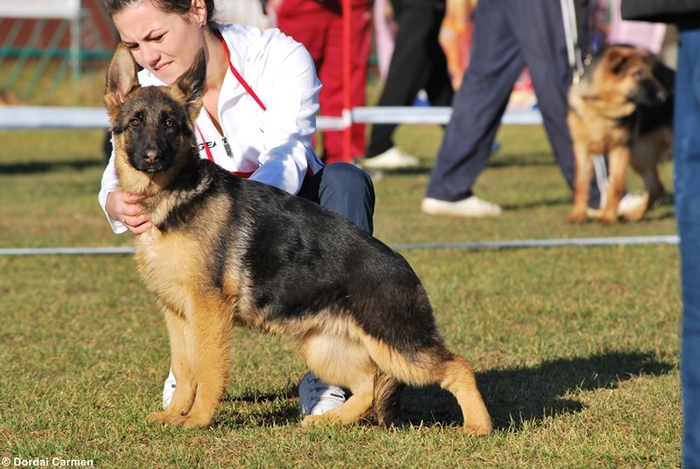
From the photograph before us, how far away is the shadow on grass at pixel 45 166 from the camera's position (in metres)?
12.4

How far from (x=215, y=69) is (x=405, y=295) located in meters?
1.43

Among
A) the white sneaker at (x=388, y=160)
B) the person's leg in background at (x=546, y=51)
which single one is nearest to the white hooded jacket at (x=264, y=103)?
the person's leg in background at (x=546, y=51)

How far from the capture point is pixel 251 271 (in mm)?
3488

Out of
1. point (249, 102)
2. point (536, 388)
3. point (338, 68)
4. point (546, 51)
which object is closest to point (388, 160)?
point (338, 68)

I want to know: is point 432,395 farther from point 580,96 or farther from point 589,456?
point 580,96

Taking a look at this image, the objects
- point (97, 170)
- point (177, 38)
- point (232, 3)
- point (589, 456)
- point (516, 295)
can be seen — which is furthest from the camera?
point (97, 170)

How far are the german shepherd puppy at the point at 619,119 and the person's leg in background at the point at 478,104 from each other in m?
0.69

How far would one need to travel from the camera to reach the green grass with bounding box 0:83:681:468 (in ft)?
10.9

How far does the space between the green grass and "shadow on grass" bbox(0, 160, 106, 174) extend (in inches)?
160

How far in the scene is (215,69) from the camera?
4.12 m

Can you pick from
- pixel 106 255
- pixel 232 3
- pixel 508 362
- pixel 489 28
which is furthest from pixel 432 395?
pixel 489 28

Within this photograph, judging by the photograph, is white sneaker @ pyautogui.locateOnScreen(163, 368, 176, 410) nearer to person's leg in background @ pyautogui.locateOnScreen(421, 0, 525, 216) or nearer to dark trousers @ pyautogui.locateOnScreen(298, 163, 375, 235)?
dark trousers @ pyautogui.locateOnScreen(298, 163, 375, 235)

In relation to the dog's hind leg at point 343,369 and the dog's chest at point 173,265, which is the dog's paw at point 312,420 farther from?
the dog's chest at point 173,265

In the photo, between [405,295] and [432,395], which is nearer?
[405,295]
